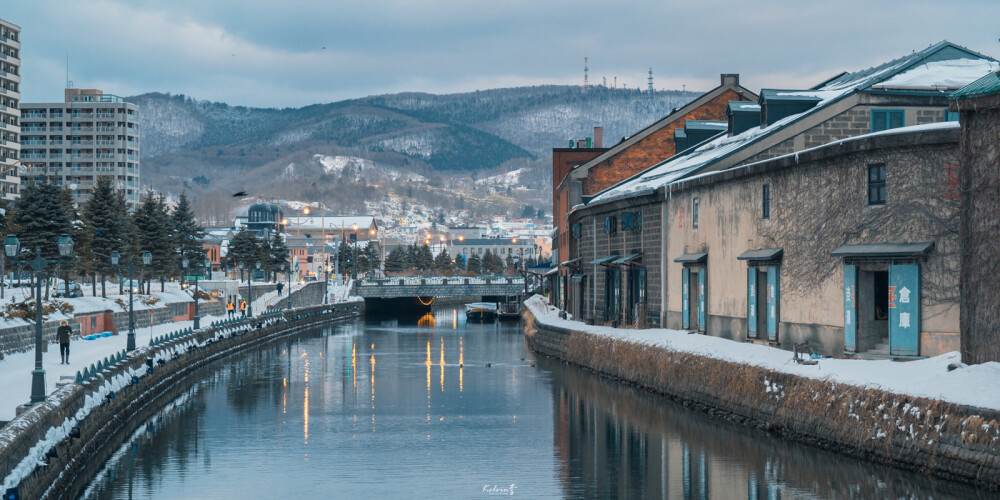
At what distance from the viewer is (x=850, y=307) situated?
1323 inches

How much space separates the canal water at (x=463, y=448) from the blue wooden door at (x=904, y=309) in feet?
14.5

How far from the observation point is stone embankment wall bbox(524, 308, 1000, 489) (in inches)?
912

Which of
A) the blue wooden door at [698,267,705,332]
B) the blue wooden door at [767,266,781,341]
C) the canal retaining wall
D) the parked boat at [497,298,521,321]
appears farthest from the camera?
the parked boat at [497,298,521,321]

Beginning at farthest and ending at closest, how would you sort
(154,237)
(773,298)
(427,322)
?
(427,322)
(154,237)
(773,298)

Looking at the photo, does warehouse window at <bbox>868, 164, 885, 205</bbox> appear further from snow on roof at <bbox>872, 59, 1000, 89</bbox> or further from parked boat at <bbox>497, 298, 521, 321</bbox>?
parked boat at <bbox>497, 298, 521, 321</bbox>

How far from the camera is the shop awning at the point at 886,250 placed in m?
30.5

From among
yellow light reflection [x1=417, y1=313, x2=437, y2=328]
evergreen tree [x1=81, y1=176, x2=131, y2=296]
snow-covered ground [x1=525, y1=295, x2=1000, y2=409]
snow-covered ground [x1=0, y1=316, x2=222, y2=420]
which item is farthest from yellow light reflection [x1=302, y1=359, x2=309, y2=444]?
yellow light reflection [x1=417, y1=313, x2=437, y2=328]

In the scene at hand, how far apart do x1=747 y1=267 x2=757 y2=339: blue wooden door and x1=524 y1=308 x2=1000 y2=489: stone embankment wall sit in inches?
112

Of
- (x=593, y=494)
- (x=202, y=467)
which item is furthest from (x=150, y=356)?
(x=593, y=494)

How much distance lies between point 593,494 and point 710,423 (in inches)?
396

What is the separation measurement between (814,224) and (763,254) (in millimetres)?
3751

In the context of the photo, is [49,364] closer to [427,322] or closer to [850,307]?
[850,307]

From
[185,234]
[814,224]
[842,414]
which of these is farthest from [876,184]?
[185,234]

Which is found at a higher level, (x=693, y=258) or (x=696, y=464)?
(x=693, y=258)
